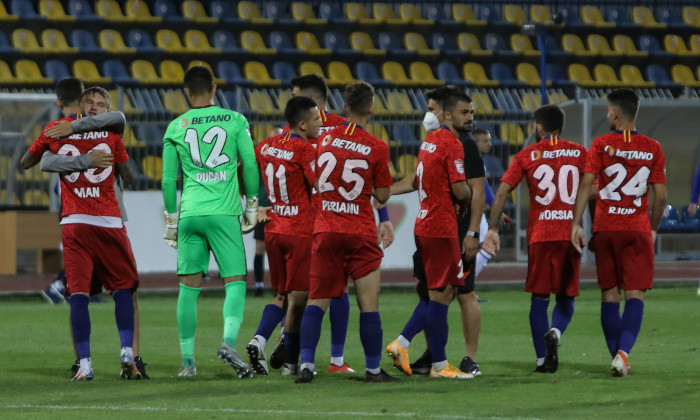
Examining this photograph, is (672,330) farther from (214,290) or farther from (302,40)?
(302,40)

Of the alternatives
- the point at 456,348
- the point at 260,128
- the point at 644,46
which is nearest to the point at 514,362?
the point at 456,348

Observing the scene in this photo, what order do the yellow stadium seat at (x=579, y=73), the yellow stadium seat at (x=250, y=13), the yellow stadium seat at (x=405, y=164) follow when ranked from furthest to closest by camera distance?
the yellow stadium seat at (x=579, y=73) < the yellow stadium seat at (x=250, y=13) < the yellow stadium seat at (x=405, y=164)

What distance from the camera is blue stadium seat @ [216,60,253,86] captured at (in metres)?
28.0

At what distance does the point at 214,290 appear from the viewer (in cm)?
1939

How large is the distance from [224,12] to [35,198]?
10.4 metres

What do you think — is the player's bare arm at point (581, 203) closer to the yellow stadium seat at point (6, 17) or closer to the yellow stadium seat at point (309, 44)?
the yellow stadium seat at point (6, 17)

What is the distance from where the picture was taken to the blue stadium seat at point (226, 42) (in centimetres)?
2894

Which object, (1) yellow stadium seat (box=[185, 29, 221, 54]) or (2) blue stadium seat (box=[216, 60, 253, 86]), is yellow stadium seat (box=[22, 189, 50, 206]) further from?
(1) yellow stadium seat (box=[185, 29, 221, 54])

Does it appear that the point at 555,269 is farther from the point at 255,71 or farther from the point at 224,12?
the point at 224,12

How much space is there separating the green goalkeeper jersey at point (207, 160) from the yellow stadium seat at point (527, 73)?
2251cm

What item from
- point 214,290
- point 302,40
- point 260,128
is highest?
point 302,40

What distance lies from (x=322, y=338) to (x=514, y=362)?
9.00 feet

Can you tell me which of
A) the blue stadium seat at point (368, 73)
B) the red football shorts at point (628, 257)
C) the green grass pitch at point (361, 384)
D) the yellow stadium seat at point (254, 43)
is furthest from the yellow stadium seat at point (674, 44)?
the red football shorts at point (628, 257)

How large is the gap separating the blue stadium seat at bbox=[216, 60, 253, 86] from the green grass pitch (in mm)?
14704
